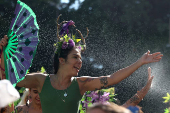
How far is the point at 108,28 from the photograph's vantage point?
33.5ft

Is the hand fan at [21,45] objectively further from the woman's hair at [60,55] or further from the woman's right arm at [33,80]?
the woman's hair at [60,55]

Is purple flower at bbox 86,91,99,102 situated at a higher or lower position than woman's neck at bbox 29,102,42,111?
higher

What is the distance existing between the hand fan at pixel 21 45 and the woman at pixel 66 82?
0.36ft

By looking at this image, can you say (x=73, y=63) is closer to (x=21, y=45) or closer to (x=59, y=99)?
(x=59, y=99)

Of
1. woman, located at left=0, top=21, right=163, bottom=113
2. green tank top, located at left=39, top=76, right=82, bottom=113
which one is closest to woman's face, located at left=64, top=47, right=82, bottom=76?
woman, located at left=0, top=21, right=163, bottom=113

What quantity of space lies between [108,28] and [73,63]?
681cm

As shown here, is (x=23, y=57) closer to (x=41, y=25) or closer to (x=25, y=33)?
(x=25, y=33)

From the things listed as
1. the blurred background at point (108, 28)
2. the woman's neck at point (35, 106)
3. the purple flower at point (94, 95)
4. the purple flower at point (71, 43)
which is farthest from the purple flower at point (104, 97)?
the blurred background at point (108, 28)

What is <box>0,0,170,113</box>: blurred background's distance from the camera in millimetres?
9148

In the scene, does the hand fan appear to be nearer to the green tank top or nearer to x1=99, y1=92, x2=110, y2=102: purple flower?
the green tank top

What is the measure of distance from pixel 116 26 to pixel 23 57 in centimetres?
703

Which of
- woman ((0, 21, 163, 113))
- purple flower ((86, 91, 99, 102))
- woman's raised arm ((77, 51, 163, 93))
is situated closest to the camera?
woman's raised arm ((77, 51, 163, 93))

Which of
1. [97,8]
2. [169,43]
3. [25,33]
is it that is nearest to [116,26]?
[97,8]

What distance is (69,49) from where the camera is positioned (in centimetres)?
358
